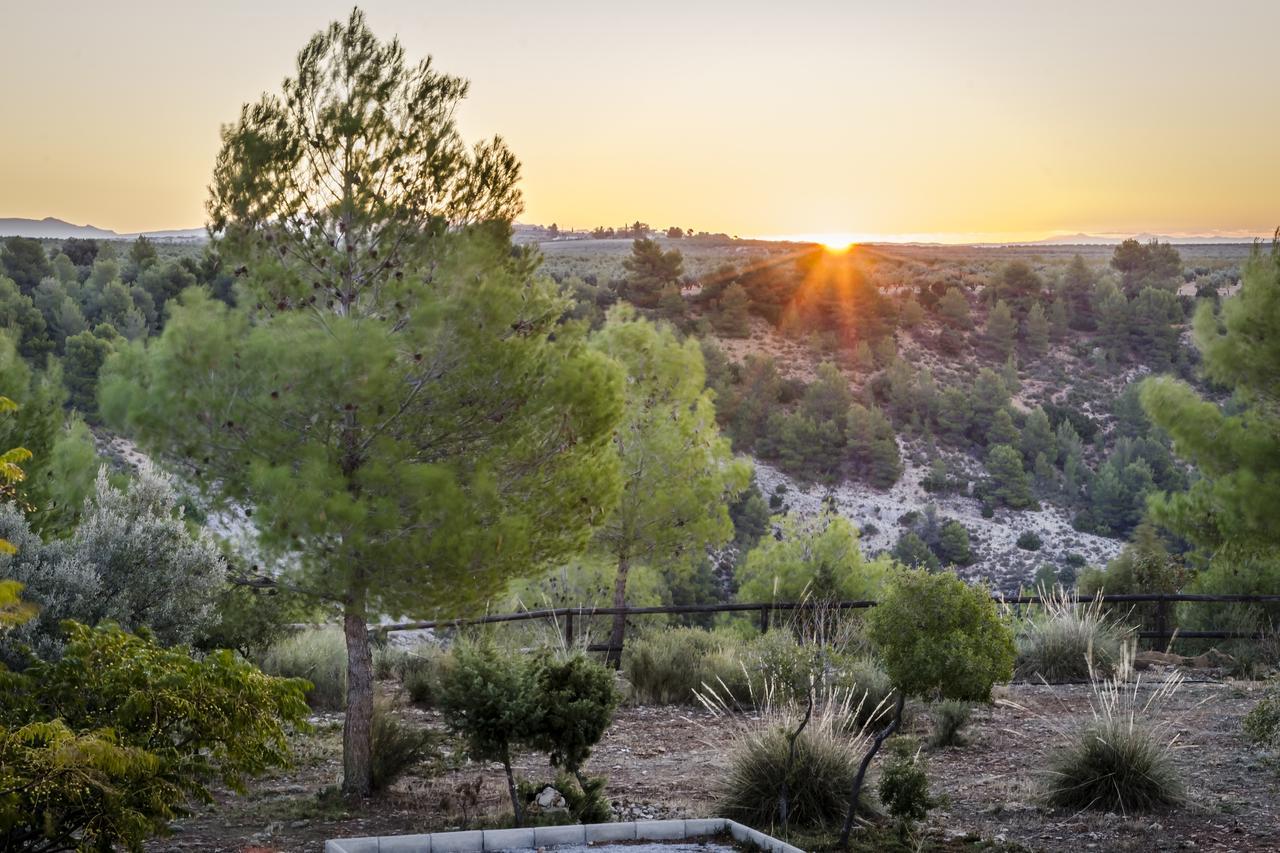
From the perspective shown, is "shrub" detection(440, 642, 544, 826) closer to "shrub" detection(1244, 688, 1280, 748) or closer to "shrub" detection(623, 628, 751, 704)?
"shrub" detection(1244, 688, 1280, 748)

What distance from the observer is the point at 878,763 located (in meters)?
11.2

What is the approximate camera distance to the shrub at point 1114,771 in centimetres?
930

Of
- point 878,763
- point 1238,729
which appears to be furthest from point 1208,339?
point 878,763

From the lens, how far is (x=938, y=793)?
404 inches

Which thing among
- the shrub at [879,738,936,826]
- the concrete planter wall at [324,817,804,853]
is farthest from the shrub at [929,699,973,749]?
the concrete planter wall at [324,817,804,853]

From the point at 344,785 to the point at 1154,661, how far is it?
11.7 metres

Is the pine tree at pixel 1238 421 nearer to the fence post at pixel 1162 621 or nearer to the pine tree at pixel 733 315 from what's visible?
the fence post at pixel 1162 621

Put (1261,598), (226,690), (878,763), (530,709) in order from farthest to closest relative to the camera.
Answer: (1261,598) < (878,763) < (530,709) < (226,690)

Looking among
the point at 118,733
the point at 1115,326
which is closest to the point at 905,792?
the point at 118,733

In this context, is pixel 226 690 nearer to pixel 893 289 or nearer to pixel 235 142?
pixel 235 142

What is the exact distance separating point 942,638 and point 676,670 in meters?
7.84

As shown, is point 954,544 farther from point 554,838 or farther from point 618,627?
point 554,838

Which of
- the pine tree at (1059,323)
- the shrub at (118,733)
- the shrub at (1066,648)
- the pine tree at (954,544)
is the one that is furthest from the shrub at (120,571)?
the pine tree at (1059,323)

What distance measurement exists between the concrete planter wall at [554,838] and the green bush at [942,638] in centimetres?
153
